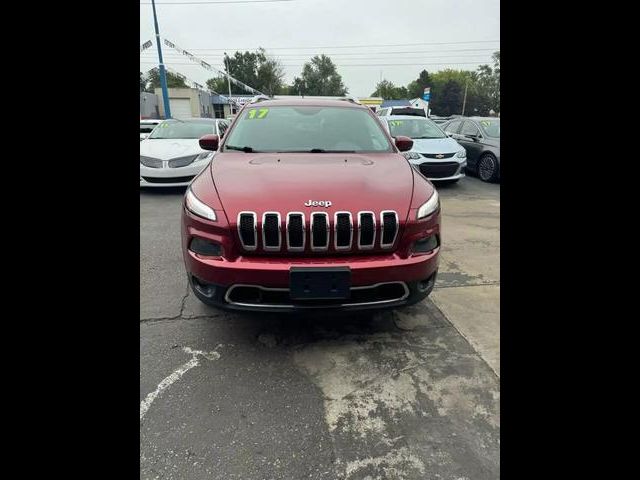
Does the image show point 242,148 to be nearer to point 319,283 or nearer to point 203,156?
point 319,283

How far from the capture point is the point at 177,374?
228 centimetres

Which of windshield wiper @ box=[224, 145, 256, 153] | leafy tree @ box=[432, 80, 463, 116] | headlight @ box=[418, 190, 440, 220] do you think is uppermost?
leafy tree @ box=[432, 80, 463, 116]

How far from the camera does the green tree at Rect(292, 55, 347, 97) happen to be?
7231cm

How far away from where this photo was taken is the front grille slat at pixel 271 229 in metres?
2.12

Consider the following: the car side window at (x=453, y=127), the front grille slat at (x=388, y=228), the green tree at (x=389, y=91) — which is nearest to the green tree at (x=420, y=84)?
the green tree at (x=389, y=91)

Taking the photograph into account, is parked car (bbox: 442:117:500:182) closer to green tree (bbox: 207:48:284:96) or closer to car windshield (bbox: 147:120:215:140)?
car windshield (bbox: 147:120:215:140)

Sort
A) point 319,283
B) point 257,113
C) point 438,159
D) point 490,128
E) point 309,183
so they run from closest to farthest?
1. point 319,283
2. point 309,183
3. point 257,113
4. point 438,159
5. point 490,128

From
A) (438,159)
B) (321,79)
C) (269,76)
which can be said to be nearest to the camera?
(438,159)

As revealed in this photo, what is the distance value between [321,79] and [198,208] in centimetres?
7986

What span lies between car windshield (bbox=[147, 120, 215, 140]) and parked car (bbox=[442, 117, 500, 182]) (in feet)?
21.0

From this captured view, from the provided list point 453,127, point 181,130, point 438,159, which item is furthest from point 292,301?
point 453,127

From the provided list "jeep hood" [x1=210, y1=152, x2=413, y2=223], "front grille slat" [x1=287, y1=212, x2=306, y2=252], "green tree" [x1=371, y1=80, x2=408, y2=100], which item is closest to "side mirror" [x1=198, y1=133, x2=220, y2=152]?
"jeep hood" [x1=210, y1=152, x2=413, y2=223]

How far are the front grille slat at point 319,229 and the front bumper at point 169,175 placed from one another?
5.64 m
